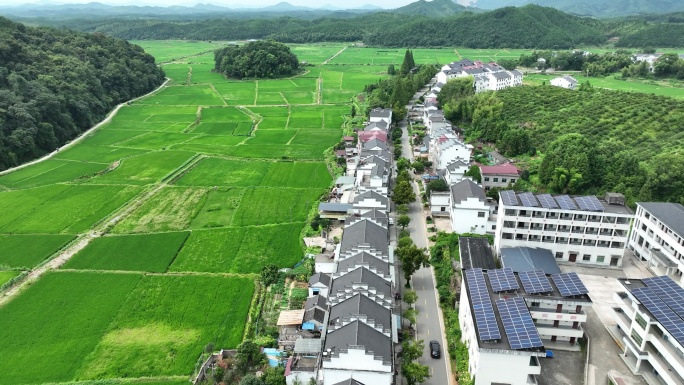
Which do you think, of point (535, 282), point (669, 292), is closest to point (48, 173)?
point (535, 282)

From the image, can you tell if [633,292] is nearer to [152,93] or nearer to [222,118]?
[222,118]

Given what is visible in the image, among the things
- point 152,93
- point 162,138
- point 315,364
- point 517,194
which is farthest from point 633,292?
point 152,93

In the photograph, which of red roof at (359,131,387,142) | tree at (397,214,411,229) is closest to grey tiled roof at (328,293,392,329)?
tree at (397,214,411,229)

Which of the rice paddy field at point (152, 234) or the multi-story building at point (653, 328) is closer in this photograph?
the multi-story building at point (653, 328)

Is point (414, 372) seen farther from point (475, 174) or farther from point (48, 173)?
point (48, 173)

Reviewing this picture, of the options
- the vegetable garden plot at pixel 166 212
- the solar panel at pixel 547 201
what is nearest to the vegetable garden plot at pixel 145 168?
the vegetable garden plot at pixel 166 212

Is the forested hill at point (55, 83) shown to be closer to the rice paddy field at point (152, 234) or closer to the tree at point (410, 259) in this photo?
the rice paddy field at point (152, 234)
